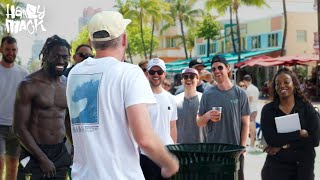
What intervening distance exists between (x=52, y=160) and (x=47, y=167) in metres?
0.18

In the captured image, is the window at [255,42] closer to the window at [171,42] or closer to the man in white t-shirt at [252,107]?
the window at [171,42]

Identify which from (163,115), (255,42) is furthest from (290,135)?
(255,42)

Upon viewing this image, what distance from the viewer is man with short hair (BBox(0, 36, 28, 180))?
6398 mm

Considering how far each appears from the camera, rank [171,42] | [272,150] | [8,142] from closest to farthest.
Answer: [272,150]
[8,142]
[171,42]

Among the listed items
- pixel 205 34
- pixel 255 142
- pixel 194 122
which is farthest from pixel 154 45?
pixel 194 122

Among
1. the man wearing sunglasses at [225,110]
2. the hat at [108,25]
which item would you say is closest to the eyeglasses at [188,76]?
the man wearing sunglasses at [225,110]

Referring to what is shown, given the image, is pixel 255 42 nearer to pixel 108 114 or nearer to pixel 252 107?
pixel 252 107

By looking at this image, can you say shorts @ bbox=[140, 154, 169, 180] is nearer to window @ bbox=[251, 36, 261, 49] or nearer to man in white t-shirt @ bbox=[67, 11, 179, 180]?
man in white t-shirt @ bbox=[67, 11, 179, 180]

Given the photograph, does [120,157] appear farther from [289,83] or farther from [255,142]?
[255,142]

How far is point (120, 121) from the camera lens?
2.74m

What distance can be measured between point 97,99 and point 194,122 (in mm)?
3778

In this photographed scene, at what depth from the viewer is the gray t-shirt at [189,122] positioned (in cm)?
642

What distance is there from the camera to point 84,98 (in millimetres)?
2797

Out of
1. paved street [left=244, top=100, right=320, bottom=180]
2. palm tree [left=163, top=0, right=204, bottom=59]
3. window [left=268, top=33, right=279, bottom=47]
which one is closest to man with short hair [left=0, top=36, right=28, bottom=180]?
paved street [left=244, top=100, right=320, bottom=180]
